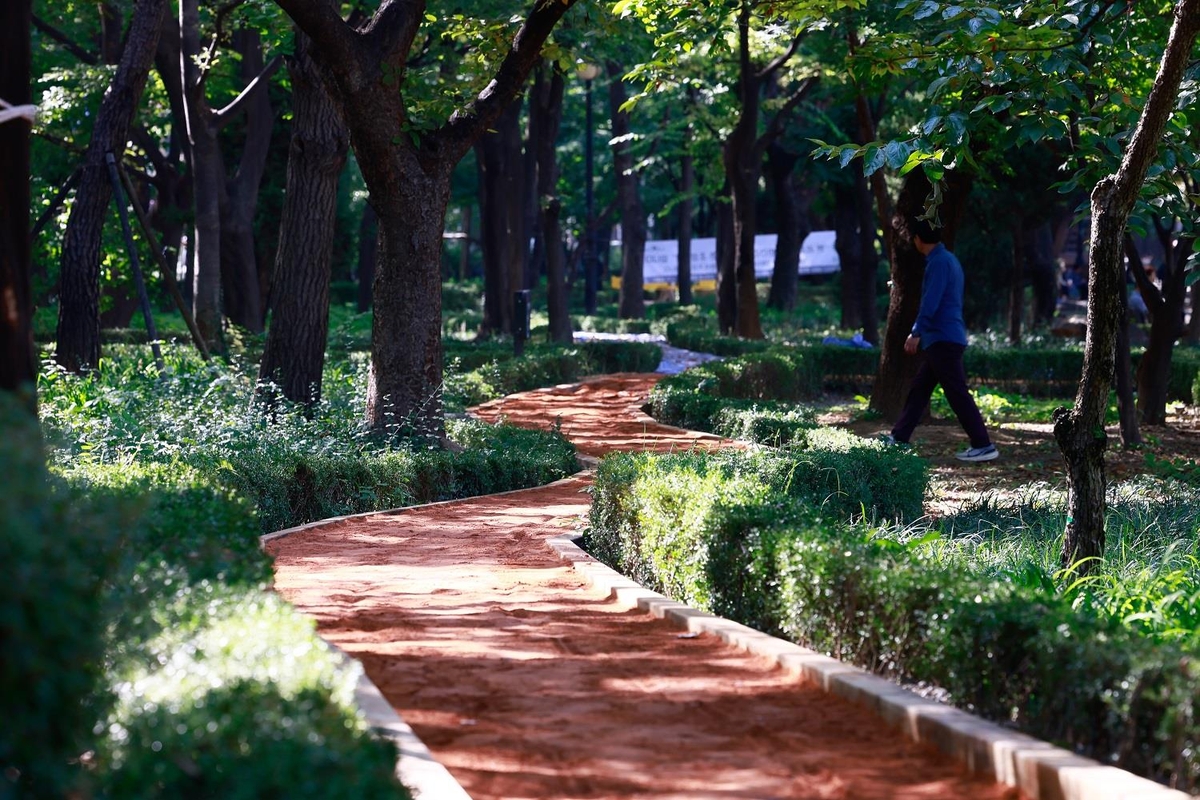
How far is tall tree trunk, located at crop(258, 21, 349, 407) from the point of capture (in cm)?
1334

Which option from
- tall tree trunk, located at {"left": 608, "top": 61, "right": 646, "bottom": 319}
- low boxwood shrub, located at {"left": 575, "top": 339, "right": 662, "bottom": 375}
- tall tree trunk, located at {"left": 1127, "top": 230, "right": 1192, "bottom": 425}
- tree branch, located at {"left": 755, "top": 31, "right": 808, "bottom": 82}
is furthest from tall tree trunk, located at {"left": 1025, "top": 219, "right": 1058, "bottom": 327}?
tall tree trunk, located at {"left": 1127, "top": 230, "right": 1192, "bottom": 425}

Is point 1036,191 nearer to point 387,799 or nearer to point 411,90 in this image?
point 411,90

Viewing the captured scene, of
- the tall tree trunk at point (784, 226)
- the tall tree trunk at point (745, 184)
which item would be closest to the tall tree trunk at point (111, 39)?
the tall tree trunk at point (745, 184)

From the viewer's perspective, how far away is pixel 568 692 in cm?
512

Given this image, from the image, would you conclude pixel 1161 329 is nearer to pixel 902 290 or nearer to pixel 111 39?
pixel 902 290

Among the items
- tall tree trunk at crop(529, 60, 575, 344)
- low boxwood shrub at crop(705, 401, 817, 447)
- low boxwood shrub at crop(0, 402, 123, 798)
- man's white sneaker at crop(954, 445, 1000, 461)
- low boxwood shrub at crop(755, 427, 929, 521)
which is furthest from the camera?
tall tree trunk at crop(529, 60, 575, 344)

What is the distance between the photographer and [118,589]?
12.3 ft

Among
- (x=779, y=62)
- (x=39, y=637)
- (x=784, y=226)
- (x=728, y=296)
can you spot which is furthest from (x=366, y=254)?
(x=39, y=637)

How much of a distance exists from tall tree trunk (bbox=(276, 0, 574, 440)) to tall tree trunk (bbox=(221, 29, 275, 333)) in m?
12.6

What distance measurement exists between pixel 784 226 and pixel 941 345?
979 inches

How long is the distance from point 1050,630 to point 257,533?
305cm

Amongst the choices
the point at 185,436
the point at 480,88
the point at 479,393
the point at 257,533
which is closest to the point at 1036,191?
the point at 479,393

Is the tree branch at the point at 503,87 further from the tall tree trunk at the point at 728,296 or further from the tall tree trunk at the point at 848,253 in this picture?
the tall tree trunk at the point at 848,253

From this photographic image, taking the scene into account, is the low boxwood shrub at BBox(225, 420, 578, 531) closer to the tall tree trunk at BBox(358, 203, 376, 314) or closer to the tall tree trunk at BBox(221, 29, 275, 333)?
the tall tree trunk at BBox(221, 29, 275, 333)
